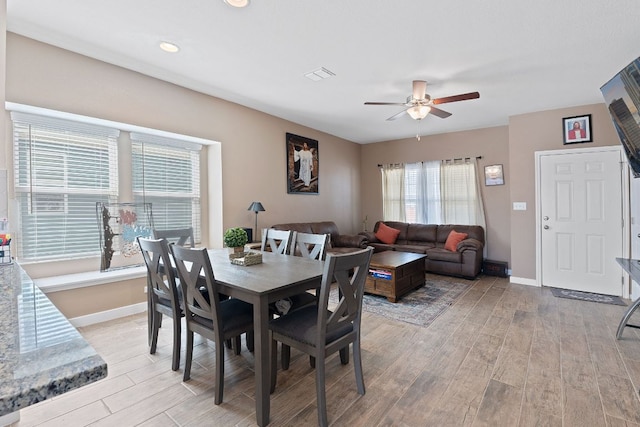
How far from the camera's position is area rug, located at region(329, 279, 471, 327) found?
3.36 meters

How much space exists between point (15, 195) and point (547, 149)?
6.33 m

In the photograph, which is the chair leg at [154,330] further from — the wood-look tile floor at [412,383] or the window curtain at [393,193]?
the window curtain at [393,193]

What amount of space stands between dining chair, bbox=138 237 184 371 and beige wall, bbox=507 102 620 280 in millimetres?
4796

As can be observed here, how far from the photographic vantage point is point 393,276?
12.4ft

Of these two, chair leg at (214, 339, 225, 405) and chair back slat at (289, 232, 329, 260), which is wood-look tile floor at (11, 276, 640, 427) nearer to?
chair leg at (214, 339, 225, 405)

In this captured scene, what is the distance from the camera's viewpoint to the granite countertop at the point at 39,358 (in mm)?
536

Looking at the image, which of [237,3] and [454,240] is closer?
[237,3]

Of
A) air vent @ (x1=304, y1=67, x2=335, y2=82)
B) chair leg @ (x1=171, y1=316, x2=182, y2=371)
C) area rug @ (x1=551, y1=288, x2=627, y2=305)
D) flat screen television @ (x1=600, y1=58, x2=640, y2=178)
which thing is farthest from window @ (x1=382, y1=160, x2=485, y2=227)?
chair leg @ (x1=171, y1=316, x2=182, y2=371)

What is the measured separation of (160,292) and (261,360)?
1201 mm

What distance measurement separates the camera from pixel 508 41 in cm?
264

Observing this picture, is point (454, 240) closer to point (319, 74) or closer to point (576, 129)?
point (576, 129)

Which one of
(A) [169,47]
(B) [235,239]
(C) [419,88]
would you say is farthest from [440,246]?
(A) [169,47]

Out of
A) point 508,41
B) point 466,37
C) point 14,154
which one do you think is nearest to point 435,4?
point 466,37

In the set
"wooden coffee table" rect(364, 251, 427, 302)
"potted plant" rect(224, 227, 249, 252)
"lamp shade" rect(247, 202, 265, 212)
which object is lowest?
"wooden coffee table" rect(364, 251, 427, 302)
